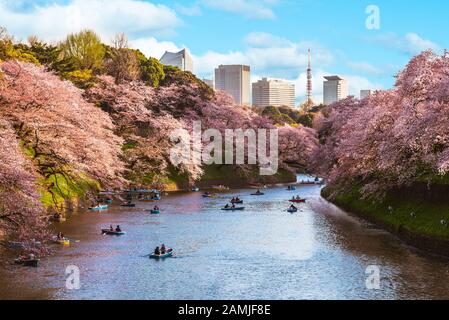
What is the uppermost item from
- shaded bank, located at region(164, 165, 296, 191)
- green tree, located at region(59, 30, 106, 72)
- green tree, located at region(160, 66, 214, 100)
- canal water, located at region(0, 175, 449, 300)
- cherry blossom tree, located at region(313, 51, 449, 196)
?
green tree, located at region(59, 30, 106, 72)

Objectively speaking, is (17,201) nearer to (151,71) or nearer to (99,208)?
(99,208)

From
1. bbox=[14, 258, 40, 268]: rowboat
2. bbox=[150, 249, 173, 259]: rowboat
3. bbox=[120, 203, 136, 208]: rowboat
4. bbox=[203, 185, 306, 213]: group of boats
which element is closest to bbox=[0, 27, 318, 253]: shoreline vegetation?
bbox=[14, 258, 40, 268]: rowboat

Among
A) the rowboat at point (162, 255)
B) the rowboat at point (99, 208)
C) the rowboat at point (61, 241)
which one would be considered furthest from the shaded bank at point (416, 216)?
the rowboat at point (99, 208)

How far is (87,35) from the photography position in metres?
136

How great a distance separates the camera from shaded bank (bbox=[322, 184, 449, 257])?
44.4m

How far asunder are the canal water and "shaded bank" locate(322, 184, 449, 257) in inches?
51.6

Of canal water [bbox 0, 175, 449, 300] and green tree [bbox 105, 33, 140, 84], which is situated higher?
green tree [bbox 105, 33, 140, 84]

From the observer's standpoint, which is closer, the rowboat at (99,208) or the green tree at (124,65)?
the rowboat at (99,208)

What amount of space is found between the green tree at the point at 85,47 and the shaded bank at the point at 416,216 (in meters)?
83.6

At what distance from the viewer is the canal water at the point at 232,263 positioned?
3391 centimetres

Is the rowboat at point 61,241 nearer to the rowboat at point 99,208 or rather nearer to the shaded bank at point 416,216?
the rowboat at point 99,208

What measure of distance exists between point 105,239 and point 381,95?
40.3 meters

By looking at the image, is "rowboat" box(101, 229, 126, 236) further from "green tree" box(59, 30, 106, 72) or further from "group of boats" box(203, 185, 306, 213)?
"green tree" box(59, 30, 106, 72)
